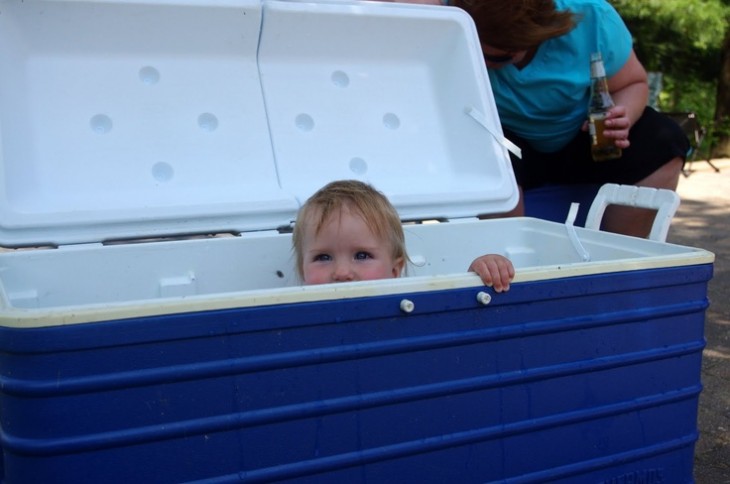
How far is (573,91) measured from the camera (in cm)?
198

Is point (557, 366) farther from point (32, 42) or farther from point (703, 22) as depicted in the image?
point (703, 22)

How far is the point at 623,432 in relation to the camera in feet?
4.14

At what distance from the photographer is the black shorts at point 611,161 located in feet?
6.72

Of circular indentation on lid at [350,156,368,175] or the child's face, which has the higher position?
circular indentation on lid at [350,156,368,175]

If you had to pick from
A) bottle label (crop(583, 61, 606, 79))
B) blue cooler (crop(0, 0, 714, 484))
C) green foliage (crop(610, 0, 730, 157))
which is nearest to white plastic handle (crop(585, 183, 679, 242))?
blue cooler (crop(0, 0, 714, 484))

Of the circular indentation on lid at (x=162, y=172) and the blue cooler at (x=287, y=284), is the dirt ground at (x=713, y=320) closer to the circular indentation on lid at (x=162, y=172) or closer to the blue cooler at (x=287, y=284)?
the blue cooler at (x=287, y=284)

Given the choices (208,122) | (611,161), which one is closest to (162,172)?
(208,122)

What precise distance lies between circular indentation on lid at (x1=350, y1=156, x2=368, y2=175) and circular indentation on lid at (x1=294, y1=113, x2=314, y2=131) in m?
0.12

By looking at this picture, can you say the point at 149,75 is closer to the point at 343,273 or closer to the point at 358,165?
the point at 358,165

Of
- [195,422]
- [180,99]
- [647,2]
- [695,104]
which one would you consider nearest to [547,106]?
[180,99]

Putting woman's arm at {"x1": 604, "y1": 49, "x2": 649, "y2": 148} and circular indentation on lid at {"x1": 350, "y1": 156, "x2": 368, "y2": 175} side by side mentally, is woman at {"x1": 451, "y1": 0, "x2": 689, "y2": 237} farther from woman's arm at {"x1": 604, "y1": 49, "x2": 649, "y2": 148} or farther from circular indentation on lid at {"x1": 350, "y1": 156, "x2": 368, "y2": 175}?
circular indentation on lid at {"x1": 350, "y1": 156, "x2": 368, "y2": 175}

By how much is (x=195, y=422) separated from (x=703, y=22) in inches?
270

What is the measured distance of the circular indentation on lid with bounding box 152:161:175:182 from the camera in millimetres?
1652

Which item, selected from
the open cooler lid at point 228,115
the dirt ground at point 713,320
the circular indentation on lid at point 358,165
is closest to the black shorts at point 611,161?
the open cooler lid at point 228,115
